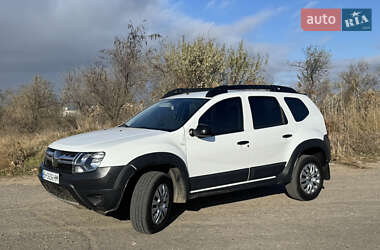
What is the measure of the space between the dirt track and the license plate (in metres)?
0.69

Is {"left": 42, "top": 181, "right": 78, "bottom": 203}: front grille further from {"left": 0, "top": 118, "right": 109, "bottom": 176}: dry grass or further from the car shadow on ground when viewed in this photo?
{"left": 0, "top": 118, "right": 109, "bottom": 176}: dry grass

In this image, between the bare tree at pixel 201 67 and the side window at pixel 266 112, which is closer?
the side window at pixel 266 112

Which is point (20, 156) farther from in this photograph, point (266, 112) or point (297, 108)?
point (297, 108)

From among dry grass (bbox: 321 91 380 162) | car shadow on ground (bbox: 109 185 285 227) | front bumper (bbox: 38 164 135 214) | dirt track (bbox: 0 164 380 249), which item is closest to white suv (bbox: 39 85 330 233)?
front bumper (bbox: 38 164 135 214)

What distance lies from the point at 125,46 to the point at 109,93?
237 centimetres

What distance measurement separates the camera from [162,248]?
3900mm

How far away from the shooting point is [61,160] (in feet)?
14.0

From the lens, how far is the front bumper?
3977mm

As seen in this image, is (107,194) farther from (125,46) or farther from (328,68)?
Result: (328,68)

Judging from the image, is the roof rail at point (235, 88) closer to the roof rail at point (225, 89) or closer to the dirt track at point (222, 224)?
the roof rail at point (225, 89)

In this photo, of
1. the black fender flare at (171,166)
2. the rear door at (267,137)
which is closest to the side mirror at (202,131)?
the black fender flare at (171,166)

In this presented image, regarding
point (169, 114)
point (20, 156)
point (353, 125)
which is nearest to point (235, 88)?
point (169, 114)

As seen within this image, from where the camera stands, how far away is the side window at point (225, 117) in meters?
4.92

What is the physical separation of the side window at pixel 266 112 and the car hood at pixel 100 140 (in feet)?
5.31
